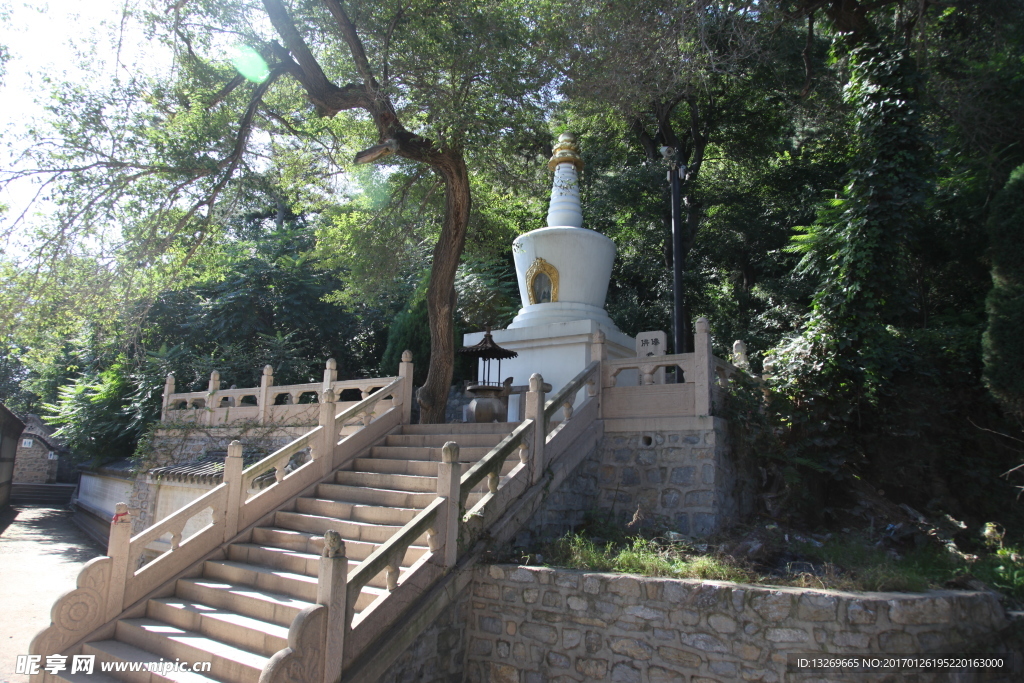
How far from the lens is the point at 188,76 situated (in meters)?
11.9

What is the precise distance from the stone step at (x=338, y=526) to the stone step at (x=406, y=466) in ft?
3.89

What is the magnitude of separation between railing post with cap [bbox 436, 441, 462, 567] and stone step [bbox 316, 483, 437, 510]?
3.36 feet

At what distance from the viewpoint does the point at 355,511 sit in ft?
27.2

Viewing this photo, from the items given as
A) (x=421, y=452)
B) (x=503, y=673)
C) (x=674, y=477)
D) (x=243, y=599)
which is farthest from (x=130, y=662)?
(x=674, y=477)

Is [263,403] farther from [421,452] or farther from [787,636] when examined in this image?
[787,636]

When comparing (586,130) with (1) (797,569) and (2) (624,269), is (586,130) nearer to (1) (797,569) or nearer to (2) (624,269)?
(2) (624,269)

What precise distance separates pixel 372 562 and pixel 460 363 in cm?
1258

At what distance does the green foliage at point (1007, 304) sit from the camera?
827cm

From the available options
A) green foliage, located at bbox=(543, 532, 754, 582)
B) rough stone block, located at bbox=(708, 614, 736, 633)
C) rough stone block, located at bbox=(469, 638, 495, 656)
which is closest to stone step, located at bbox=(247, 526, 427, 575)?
rough stone block, located at bbox=(469, 638, 495, 656)

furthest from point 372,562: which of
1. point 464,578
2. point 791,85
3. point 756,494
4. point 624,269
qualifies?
point 791,85

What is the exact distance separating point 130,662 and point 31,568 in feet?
36.5

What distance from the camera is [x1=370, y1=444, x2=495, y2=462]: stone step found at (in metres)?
8.88

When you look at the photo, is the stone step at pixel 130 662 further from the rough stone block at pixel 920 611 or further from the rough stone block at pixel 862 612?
the rough stone block at pixel 920 611

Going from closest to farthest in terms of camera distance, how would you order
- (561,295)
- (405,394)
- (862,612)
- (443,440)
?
1. (862,612)
2. (443,440)
3. (405,394)
4. (561,295)
